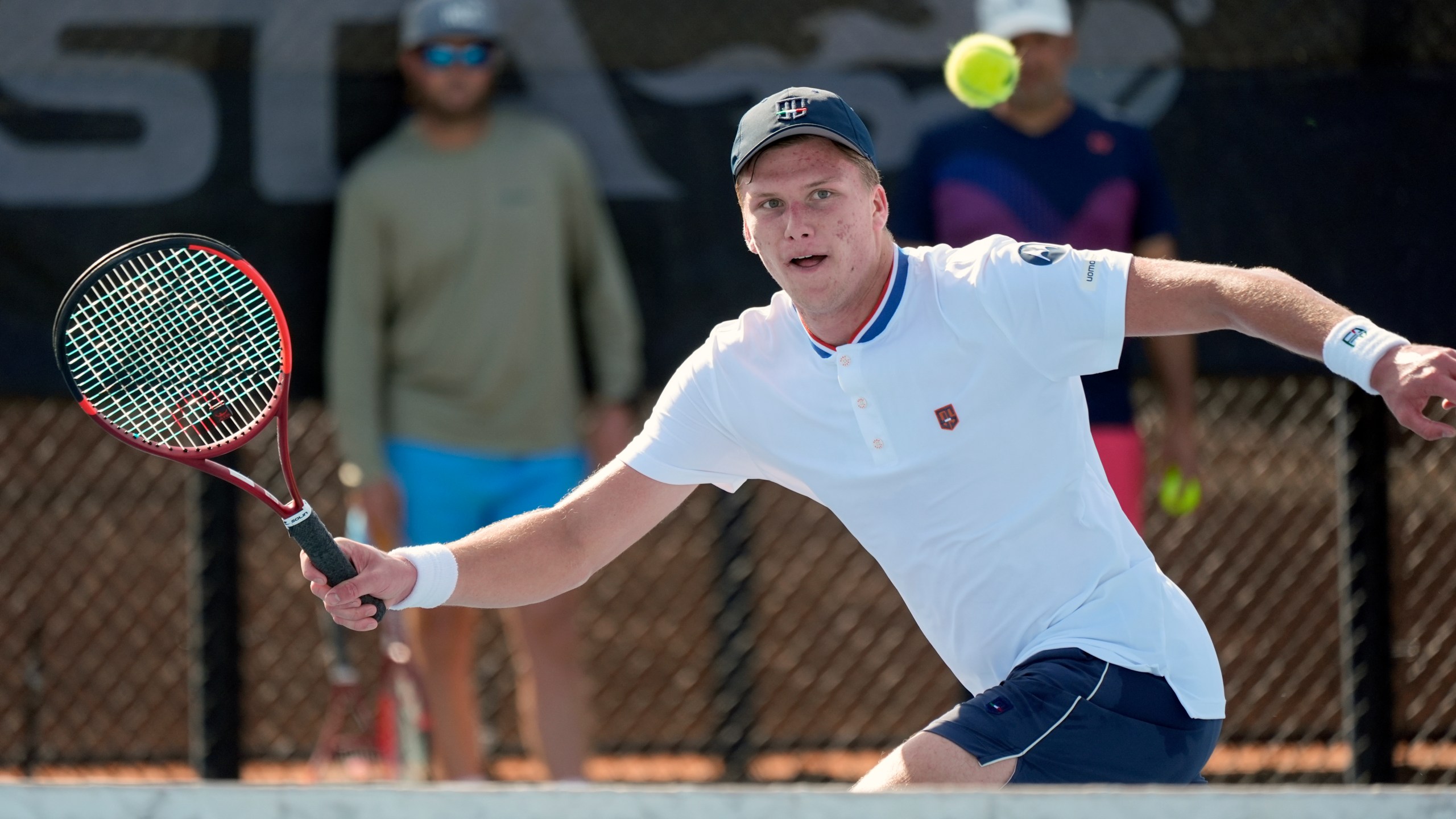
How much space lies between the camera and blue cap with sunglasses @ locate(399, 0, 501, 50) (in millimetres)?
3820

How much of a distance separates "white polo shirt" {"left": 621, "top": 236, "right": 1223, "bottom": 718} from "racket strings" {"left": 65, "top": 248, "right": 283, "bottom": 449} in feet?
2.72

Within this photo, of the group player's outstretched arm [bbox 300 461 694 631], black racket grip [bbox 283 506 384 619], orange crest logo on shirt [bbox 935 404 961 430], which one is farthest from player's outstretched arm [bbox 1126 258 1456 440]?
black racket grip [bbox 283 506 384 619]

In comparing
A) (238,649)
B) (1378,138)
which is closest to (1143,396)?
(1378,138)

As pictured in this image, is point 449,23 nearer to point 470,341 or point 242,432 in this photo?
point 470,341

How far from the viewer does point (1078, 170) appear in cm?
377

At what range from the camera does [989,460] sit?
243 centimetres

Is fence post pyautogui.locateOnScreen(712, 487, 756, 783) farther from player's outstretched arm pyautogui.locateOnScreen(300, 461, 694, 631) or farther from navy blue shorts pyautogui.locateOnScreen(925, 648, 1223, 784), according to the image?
navy blue shorts pyautogui.locateOnScreen(925, 648, 1223, 784)

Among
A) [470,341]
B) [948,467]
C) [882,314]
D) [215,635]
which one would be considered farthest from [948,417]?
[215,635]

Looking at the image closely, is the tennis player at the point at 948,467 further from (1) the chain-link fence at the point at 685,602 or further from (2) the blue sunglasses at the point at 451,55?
(1) the chain-link fence at the point at 685,602

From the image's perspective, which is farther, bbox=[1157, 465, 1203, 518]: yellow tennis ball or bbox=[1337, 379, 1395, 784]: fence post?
bbox=[1337, 379, 1395, 784]: fence post

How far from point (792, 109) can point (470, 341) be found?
5.80 ft

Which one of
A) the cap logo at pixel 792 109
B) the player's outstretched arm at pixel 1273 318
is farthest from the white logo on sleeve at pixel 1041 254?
the cap logo at pixel 792 109

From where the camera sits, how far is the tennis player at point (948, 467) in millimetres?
2301

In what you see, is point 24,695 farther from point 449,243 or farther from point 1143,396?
point 1143,396
